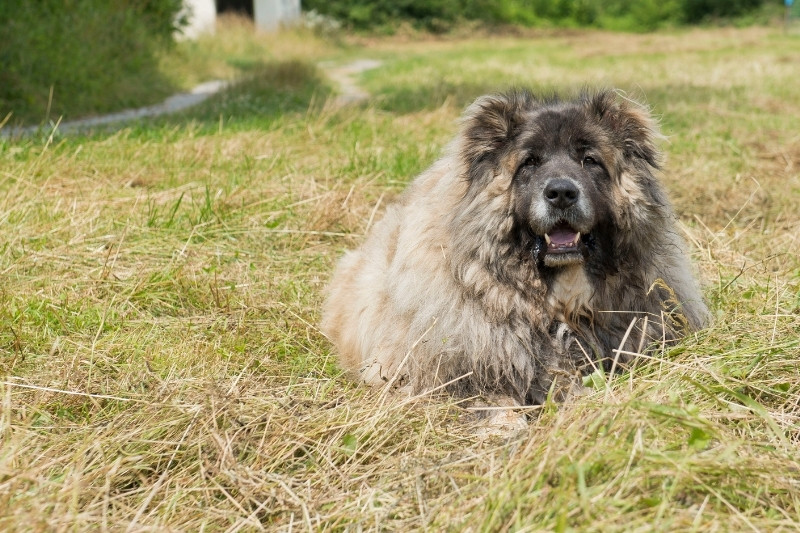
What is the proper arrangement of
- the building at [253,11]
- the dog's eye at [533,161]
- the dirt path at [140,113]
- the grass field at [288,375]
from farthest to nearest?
the building at [253,11], the dirt path at [140,113], the dog's eye at [533,161], the grass field at [288,375]

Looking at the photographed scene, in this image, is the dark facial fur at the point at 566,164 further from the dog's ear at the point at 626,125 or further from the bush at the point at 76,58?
the bush at the point at 76,58

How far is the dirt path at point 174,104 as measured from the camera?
9094mm

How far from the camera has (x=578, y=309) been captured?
3730mm

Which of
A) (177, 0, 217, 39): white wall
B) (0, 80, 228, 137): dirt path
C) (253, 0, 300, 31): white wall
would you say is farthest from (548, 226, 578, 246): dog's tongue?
(253, 0, 300, 31): white wall

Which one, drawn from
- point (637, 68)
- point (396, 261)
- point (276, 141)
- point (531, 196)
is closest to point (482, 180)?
point (531, 196)

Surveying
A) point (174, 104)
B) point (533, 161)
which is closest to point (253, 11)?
point (174, 104)

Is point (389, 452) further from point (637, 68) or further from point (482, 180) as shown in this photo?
point (637, 68)

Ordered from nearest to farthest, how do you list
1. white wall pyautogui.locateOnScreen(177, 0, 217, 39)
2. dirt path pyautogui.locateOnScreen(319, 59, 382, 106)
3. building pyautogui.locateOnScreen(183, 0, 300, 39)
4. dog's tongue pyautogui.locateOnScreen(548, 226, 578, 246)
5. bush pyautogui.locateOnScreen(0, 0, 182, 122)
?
dog's tongue pyautogui.locateOnScreen(548, 226, 578, 246) → bush pyautogui.locateOnScreen(0, 0, 182, 122) → dirt path pyautogui.locateOnScreen(319, 59, 382, 106) → white wall pyautogui.locateOnScreen(177, 0, 217, 39) → building pyautogui.locateOnScreen(183, 0, 300, 39)

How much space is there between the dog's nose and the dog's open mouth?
0.29 ft

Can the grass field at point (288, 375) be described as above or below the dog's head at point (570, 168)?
below

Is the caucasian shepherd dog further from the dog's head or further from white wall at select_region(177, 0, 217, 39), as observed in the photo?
white wall at select_region(177, 0, 217, 39)

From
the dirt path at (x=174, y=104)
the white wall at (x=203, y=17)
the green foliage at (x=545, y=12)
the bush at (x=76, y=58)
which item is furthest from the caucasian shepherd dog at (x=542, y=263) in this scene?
the green foliage at (x=545, y=12)

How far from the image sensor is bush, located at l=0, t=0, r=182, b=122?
10.5 metres

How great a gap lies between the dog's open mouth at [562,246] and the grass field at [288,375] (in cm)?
56
